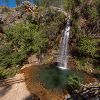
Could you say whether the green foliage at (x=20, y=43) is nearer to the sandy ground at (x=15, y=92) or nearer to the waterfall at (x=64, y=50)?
the waterfall at (x=64, y=50)

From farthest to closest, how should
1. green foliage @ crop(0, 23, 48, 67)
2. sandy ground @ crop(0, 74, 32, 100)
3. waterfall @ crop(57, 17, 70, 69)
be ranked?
green foliage @ crop(0, 23, 48, 67) < waterfall @ crop(57, 17, 70, 69) < sandy ground @ crop(0, 74, 32, 100)

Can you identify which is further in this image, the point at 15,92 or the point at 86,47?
the point at 86,47

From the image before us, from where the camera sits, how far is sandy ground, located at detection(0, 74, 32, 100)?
14266 millimetres

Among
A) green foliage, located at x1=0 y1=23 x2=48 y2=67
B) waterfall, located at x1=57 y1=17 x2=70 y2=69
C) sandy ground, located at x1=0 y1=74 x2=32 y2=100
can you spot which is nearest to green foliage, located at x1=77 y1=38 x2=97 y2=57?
waterfall, located at x1=57 y1=17 x2=70 y2=69

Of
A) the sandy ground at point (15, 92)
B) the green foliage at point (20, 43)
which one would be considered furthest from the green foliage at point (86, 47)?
the sandy ground at point (15, 92)

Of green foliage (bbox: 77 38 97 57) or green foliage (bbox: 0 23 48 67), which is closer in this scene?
green foliage (bbox: 77 38 97 57)

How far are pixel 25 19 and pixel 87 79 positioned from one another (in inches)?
468

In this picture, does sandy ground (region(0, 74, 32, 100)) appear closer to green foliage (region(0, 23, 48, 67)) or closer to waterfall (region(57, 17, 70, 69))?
green foliage (region(0, 23, 48, 67))

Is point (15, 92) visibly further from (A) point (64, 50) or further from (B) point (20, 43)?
(B) point (20, 43)

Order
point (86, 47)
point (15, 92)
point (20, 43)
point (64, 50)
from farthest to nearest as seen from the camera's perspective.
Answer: point (20, 43) → point (64, 50) → point (86, 47) → point (15, 92)

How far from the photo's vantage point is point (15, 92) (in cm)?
1503

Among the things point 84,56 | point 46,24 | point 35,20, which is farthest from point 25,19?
point 84,56

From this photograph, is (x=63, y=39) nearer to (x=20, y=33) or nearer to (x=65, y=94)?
(x=20, y=33)

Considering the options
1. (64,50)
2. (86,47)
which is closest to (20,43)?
(64,50)
